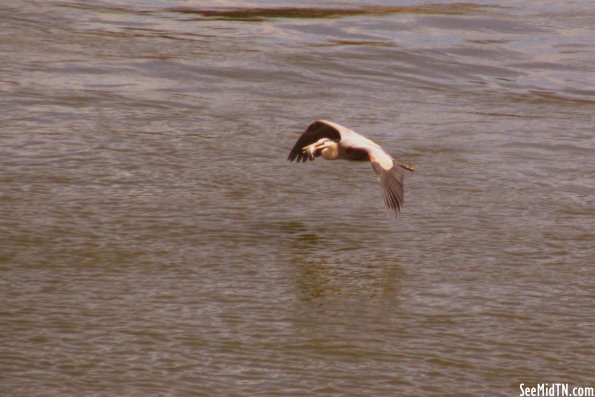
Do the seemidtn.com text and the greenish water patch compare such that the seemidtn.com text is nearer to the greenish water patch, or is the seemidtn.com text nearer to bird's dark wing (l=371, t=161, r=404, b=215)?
bird's dark wing (l=371, t=161, r=404, b=215)

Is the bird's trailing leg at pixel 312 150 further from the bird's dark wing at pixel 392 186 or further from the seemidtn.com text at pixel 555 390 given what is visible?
the seemidtn.com text at pixel 555 390

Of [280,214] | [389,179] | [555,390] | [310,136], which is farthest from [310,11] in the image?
[555,390]

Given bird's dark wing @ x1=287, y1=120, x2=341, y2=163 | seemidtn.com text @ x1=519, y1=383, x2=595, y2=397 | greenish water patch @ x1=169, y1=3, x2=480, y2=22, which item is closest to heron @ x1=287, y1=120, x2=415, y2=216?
bird's dark wing @ x1=287, y1=120, x2=341, y2=163

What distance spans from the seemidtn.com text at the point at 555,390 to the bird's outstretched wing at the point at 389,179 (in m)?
2.09

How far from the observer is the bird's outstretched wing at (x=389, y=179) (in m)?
6.71

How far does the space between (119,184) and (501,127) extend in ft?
10.6

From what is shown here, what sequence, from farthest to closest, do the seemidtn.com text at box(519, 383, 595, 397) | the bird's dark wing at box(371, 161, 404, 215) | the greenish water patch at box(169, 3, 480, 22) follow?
the greenish water patch at box(169, 3, 480, 22) < the bird's dark wing at box(371, 161, 404, 215) < the seemidtn.com text at box(519, 383, 595, 397)

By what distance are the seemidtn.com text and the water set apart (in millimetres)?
47

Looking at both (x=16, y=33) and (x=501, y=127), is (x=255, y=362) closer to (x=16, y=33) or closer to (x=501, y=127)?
(x=501, y=127)

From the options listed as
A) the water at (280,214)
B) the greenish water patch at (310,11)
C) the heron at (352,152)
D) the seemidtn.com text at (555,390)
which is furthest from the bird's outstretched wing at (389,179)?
the greenish water patch at (310,11)

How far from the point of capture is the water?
16.2 feet

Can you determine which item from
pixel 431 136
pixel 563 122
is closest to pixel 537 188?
pixel 431 136

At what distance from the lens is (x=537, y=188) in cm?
766

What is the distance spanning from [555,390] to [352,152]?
293cm
